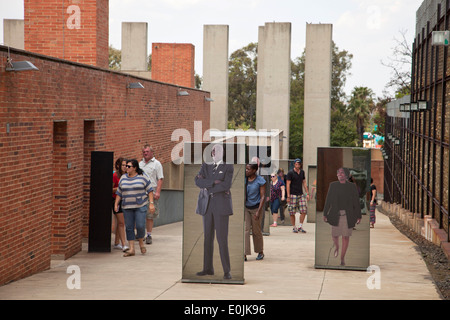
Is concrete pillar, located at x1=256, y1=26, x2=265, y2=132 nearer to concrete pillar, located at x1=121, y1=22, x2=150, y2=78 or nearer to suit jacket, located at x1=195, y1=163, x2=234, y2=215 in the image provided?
concrete pillar, located at x1=121, y1=22, x2=150, y2=78

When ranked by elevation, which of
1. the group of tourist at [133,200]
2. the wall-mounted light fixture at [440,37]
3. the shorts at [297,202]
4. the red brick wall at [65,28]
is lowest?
the shorts at [297,202]

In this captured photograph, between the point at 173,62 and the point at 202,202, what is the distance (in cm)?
2360

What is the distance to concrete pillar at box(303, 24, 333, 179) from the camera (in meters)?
33.9

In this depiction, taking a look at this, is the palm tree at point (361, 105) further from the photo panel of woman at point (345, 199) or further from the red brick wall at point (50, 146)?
the photo panel of woman at point (345, 199)

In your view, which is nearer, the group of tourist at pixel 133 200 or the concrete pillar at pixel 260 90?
the group of tourist at pixel 133 200

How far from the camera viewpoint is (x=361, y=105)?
7169cm

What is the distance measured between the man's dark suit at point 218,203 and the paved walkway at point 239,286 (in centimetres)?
55

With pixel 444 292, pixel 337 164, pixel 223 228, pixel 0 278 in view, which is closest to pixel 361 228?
pixel 337 164

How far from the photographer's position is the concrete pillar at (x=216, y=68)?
34.1 meters

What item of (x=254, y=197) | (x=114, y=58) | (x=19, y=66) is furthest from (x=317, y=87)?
(x=114, y=58)

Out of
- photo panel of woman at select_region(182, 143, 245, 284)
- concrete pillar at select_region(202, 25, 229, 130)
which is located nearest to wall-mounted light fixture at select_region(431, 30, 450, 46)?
photo panel of woman at select_region(182, 143, 245, 284)

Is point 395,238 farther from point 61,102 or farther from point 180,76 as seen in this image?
point 180,76

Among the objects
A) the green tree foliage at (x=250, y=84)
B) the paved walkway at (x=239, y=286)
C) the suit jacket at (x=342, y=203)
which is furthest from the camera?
the green tree foliage at (x=250, y=84)

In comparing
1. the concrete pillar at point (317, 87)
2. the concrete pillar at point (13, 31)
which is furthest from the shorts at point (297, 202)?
the concrete pillar at point (13, 31)
